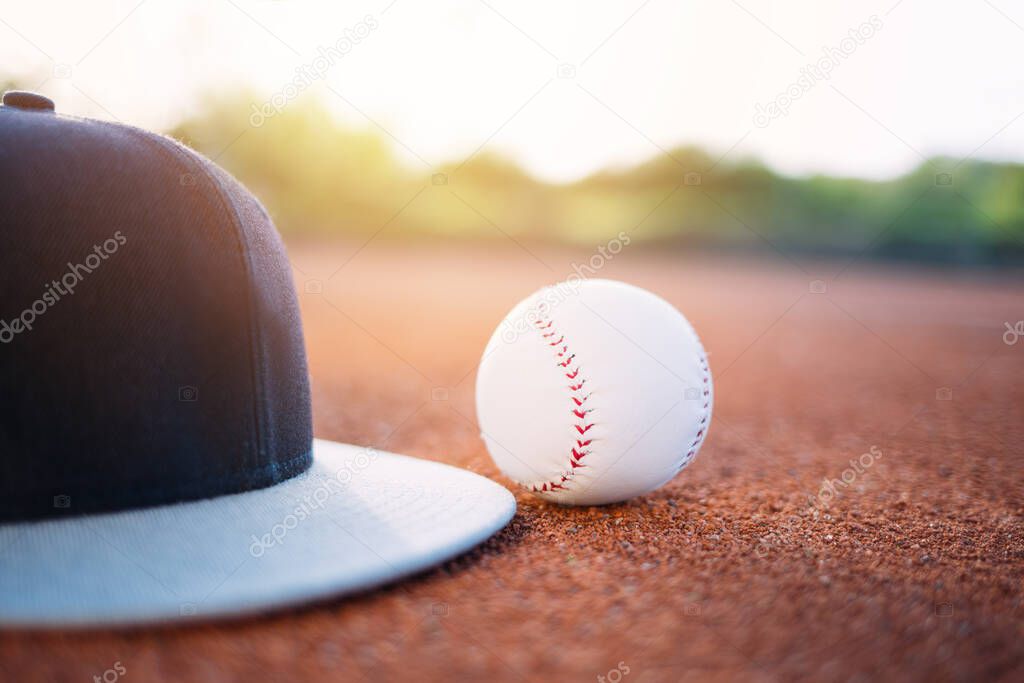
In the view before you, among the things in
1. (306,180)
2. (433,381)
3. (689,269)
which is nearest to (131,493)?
(433,381)

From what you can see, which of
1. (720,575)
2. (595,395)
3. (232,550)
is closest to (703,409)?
(595,395)

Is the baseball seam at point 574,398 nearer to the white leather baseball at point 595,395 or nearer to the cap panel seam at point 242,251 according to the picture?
the white leather baseball at point 595,395

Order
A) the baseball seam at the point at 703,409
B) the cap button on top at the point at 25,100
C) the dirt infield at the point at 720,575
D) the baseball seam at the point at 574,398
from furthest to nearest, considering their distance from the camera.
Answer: the baseball seam at the point at 703,409, the baseball seam at the point at 574,398, the cap button on top at the point at 25,100, the dirt infield at the point at 720,575

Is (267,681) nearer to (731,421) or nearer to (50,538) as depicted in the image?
(50,538)

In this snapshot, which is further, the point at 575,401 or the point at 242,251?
the point at 575,401

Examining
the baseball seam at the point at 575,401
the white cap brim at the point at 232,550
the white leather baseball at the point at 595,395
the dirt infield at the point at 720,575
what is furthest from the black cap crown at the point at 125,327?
the baseball seam at the point at 575,401

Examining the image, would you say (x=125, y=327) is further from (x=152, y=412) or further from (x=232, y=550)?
(x=232, y=550)
